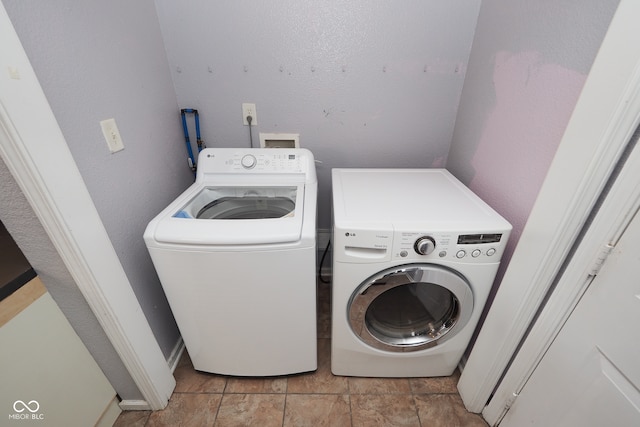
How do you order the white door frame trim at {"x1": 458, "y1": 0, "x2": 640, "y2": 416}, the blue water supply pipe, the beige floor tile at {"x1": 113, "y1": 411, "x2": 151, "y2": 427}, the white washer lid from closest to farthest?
the white door frame trim at {"x1": 458, "y1": 0, "x2": 640, "y2": 416} → the white washer lid → the beige floor tile at {"x1": 113, "y1": 411, "x2": 151, "y2": 427} → the blue water supply pipe

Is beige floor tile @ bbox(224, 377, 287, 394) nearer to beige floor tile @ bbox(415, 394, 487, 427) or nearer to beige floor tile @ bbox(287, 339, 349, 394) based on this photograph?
beige floor tile @ bbox(287, 339, 349, 394)

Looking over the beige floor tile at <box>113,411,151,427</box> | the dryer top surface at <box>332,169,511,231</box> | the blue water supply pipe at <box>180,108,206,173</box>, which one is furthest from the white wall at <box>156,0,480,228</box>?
the beige floor tile at <box>113,411,151,427</box>

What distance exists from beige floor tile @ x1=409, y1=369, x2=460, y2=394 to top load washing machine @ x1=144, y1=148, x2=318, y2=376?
20.4 inches

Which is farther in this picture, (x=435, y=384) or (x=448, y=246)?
(x=435, y=384)

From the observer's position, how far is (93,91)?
85 cm

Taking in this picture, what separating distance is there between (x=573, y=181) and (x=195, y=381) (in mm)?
1717

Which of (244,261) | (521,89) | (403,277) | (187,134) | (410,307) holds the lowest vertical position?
(410,307)

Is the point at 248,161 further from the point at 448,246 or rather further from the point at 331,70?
the point at 448,246

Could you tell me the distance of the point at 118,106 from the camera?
96 cm

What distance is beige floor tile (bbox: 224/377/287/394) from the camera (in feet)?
4.13

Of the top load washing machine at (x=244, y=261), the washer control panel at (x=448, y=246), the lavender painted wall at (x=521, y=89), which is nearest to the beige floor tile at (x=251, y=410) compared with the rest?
the top load washing machine at (x=244, y=261)

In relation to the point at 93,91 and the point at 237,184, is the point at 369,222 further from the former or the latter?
the point at 93,91

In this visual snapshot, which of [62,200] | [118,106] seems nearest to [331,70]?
[118,106]

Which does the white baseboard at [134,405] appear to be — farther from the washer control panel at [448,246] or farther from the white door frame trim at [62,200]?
the washer control panel at [448,246]
